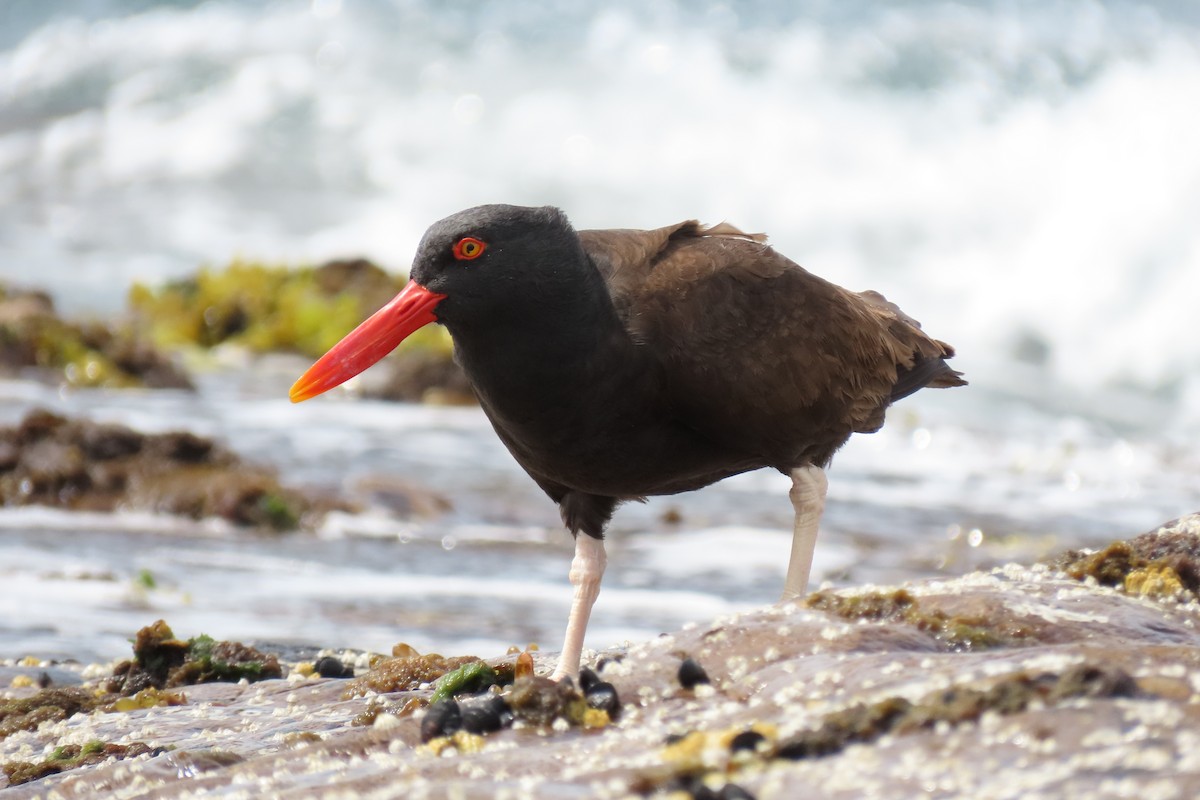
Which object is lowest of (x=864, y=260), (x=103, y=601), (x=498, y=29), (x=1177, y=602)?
(x=103, y=601)

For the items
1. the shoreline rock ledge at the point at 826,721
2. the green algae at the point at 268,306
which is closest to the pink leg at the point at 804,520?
the shoreline rock ledge at the point at 826,721

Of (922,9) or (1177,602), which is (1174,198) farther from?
(1177,602)

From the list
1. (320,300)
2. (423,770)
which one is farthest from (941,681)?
(320,300)

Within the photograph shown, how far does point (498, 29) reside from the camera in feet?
103

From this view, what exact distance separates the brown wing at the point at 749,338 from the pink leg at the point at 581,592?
544mm

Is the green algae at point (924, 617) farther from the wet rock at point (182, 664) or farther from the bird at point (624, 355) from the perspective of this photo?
the wet rock at point (182, 664)

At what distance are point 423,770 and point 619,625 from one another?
419cm

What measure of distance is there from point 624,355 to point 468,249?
1.70 feet

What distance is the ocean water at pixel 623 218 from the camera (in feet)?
26.2

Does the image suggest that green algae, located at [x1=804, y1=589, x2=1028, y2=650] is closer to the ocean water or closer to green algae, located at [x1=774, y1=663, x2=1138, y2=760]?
green algae, located at [x1=774, y1=663, x2=1138, y2=760]

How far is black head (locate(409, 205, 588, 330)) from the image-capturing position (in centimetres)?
388

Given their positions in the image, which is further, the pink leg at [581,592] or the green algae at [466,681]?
the pink leg at [581,592]

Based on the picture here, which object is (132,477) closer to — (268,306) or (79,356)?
(79,356)

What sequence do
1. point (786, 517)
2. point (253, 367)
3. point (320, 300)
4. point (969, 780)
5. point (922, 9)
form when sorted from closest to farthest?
point (969, 780) → point (786, 517) → point (253, 367) → point (320, 300) → point (922, 9)
